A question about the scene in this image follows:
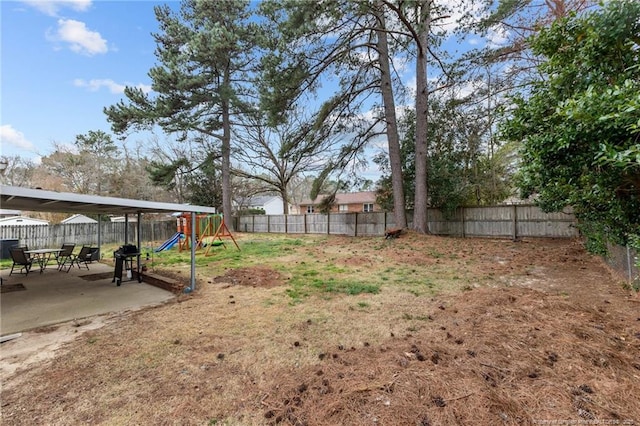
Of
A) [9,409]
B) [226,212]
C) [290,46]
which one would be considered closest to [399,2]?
[290,46]

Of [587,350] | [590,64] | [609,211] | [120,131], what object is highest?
[120,131]

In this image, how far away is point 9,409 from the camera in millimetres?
2092

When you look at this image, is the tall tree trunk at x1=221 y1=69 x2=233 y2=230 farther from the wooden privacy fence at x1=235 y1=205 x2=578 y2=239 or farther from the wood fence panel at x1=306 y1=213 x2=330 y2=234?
the wood fence panel at x1=306 y1=213 x2=330 y2=234

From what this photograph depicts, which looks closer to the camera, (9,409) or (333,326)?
(9,409)

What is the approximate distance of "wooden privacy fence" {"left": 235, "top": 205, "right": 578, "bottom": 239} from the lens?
1012 centimetres

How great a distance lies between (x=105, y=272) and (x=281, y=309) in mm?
5904

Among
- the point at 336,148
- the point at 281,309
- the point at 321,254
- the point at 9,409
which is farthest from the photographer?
the point at 336,148

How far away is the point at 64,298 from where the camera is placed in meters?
4.99

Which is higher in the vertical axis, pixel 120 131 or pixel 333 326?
pixel 120 131

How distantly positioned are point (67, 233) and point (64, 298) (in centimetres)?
1070

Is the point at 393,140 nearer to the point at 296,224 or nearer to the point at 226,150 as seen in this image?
the point at 296,224

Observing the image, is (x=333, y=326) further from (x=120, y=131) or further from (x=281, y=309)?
(x=120, y=131)

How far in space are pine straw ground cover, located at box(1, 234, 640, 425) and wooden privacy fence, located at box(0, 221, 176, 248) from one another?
966 centimetres

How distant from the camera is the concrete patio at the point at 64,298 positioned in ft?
13.2
